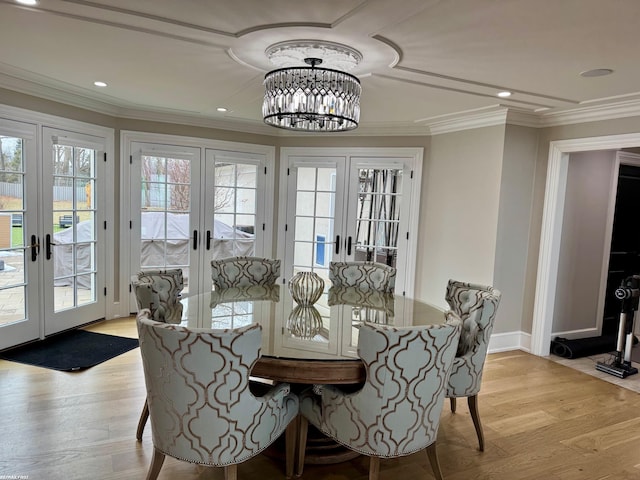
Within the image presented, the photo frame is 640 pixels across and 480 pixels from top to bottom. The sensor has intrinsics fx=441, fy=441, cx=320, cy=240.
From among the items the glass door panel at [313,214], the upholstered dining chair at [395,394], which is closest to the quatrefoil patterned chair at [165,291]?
the upholstered dining chair at [395,394]

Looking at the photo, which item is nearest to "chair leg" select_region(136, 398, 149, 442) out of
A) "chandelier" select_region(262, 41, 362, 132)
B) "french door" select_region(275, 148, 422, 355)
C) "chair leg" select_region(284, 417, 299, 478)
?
"chair leg" select_region(284, 417, 299, 478)

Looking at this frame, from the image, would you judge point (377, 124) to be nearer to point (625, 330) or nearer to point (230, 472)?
point (625, 330)

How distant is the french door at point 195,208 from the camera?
497 cm

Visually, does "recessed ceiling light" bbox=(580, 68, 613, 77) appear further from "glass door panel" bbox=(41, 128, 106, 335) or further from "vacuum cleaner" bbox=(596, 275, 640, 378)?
"glass door panel" bbox=(41, 128, 106, 335)

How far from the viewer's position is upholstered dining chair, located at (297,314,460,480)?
187 centimetres

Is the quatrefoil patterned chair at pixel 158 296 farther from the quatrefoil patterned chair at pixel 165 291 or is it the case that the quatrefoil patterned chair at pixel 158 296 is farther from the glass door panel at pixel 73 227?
the glass door panel at pixel 73 227

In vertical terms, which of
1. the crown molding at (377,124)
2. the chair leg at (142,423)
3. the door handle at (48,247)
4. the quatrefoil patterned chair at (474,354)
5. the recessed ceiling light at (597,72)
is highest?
the recessed ceiling light at (597,72)

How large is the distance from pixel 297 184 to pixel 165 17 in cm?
339

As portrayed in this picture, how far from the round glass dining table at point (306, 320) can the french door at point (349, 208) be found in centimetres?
165

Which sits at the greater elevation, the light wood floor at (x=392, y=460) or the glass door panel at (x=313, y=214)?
the glass door panel at (x=313, y=214)

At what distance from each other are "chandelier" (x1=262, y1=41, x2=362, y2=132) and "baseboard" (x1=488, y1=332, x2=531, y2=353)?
2873 mm

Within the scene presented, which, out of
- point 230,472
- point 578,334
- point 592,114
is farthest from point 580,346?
point 230,472

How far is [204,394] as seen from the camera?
1792 millimetres

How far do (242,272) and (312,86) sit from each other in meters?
1.75
